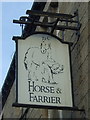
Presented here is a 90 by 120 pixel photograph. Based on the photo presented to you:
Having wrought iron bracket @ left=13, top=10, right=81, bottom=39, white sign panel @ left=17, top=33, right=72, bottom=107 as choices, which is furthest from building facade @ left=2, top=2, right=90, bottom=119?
white sign panel @ left=17, top=33, right=72, bottom=107

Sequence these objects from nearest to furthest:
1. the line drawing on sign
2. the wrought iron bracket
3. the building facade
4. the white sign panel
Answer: the white sign panel, the line drawing on sign, the building facade, the wrought iron bracket

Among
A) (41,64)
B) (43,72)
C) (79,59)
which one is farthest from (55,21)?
(43,72)

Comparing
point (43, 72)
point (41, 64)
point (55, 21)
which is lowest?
point (43, 72)

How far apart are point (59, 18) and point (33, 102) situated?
2027mm

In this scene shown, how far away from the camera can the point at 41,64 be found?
848 cm

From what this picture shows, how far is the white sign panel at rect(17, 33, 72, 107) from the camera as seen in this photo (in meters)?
8.07

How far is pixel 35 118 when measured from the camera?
42.8 feet

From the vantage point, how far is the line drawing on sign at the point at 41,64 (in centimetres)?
831

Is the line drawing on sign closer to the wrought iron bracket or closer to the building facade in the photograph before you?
the building facade

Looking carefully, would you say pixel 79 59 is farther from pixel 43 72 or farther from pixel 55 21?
pixel 43 72

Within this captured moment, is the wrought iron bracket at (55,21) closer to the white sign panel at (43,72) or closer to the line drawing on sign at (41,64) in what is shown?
the white sign panel at (43,72)

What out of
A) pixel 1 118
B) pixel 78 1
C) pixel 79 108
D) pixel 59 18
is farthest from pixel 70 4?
pixel 1 118

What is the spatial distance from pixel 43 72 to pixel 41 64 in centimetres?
18

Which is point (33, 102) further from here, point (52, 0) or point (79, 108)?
point (52, 0)
